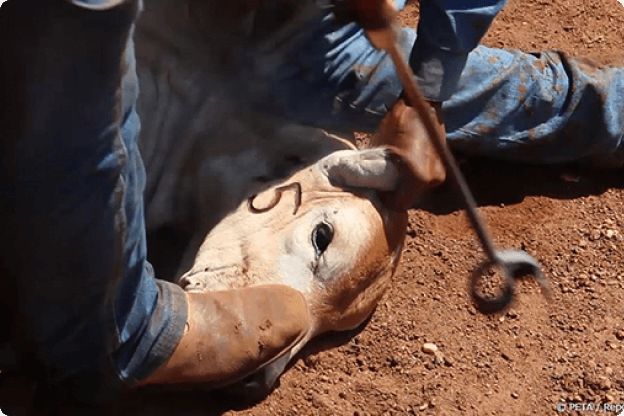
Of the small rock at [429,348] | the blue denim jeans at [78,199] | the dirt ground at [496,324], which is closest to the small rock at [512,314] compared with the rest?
the dirt ground at [496,324]

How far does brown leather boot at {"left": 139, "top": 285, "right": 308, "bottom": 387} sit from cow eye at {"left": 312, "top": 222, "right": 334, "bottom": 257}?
0.38ft

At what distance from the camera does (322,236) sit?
1.58m

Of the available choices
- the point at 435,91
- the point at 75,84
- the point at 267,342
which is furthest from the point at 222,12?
the point at 75,84

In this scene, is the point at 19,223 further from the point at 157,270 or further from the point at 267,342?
the point at 157,270

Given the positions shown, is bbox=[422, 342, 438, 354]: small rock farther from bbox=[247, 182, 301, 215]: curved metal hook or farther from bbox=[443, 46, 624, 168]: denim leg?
bbox=[443, 46, 624, 168]: denim leg

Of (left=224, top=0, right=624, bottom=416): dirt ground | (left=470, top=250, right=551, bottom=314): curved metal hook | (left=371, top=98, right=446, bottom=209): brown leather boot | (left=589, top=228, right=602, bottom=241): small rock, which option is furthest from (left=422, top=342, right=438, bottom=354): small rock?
(left=589, top=228, right=602, bottom=241): small rock

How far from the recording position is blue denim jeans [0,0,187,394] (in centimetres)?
99

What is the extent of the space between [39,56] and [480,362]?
100 centimetres

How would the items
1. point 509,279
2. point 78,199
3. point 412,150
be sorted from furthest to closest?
point 509,279 → point 412,150 → point 78,199

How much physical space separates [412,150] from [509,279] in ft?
1.18

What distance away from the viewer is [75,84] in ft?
3.35

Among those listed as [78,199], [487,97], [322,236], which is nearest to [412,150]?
[322,236]

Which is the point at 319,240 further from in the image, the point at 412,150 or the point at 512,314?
the point at 512,314

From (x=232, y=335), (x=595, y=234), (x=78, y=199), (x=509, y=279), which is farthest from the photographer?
(x=595, y=234)
